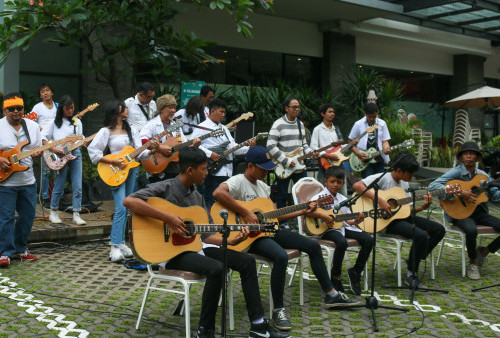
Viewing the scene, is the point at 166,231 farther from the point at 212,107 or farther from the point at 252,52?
the point at 252,52

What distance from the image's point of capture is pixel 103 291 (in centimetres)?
598

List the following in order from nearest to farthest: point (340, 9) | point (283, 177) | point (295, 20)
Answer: point (283, 177)
point (340, 9)
point (295, 20)

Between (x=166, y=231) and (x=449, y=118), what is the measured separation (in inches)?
730

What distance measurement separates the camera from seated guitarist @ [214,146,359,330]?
512 centimetres

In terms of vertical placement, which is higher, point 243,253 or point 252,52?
point 252,52

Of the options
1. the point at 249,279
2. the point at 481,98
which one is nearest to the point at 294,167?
the point at 249,279

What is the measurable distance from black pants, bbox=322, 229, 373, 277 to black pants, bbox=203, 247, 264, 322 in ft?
4.52

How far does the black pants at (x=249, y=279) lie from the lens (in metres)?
4.70

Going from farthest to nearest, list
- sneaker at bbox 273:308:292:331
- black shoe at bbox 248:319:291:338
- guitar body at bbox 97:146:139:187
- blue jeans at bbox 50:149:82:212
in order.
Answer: blue jeans at bbox 50:149:82:212 < guitar body at bbox 97:146:139:187 < sneaker at bbox 273:308:292:331 < black shoe at bbox 248:319:291:338

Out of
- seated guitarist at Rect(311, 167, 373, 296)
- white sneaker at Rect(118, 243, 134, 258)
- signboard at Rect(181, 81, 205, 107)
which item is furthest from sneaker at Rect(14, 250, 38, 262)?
signboard at Rect(181, 81, 205, 107)

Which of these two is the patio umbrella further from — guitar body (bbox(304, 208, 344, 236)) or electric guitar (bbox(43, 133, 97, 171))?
electric guitar (bbox(43, 133, 97, 171))

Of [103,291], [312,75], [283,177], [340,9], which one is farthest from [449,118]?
A: [103,291]

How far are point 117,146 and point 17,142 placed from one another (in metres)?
1.14

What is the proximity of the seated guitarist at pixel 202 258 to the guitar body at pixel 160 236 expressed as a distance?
2.6 inches
